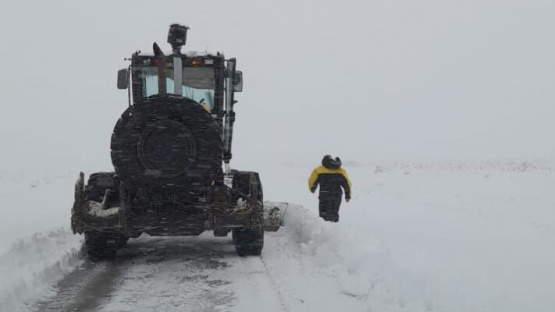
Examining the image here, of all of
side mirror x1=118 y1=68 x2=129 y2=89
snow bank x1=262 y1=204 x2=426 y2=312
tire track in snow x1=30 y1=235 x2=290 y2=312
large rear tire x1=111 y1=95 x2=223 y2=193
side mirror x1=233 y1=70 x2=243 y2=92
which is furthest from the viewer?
side mirror x1=233 y1=70 x2=243 y2=92

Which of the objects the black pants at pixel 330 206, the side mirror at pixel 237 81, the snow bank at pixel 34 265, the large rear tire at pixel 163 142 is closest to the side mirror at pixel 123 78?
the side mirror at pixel 237 81

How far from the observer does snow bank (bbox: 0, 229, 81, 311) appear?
18.8 feet

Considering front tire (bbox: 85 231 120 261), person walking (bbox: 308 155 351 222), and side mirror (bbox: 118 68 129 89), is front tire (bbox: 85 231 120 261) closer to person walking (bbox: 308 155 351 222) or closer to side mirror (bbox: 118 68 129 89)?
side mirror (bbox: 118 68 129 89)

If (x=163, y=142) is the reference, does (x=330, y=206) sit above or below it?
below

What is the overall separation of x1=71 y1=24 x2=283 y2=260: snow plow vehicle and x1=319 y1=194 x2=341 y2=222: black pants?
241cm

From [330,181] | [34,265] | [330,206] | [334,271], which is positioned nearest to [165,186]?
[34,265]

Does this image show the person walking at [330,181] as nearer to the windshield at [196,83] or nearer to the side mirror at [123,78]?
the windshield at [196,83]

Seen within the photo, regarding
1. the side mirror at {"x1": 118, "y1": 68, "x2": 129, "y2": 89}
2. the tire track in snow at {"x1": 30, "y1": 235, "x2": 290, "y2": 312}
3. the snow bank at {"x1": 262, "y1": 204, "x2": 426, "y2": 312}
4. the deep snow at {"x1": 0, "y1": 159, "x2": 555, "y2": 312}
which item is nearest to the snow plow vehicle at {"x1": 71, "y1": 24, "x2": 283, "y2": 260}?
the tire track in snow at {"x1": 30, "y1": 235, "x2": 290, "y2": 312}

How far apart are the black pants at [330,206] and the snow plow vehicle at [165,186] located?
241 centimetres

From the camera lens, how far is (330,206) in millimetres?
10633

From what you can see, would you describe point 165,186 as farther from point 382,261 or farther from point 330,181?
point 330,181

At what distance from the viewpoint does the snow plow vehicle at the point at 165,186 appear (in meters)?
7.14

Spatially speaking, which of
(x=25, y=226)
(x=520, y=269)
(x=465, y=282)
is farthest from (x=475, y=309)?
(x=25, y=226)

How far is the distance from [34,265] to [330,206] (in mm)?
5436
